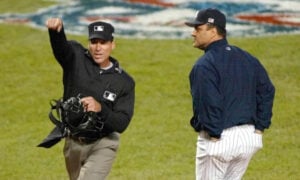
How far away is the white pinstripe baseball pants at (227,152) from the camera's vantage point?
24.9 feet

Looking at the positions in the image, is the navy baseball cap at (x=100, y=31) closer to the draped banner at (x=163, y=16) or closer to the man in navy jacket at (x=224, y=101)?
the man in navy jacket at (x=224, y=101)

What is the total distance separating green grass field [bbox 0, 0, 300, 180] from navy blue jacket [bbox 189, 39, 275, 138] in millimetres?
3917

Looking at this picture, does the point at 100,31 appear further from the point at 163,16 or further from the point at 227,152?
the point at 163,16

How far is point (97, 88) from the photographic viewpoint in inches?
318

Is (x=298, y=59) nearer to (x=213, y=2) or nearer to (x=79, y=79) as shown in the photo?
(x=213, y=2)

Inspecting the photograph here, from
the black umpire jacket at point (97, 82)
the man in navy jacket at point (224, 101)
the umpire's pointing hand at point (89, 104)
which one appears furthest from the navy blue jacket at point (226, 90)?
the umpire's pointing hand at point (89, 104)

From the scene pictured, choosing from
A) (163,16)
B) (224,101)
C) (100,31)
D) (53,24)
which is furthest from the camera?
(163,16)

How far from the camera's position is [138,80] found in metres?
17.1

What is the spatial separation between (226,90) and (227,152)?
483 mm

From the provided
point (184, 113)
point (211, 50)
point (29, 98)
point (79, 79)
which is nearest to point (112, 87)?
point (79, 79)

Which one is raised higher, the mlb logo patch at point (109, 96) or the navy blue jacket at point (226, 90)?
the navy blue jacket at point (226, 90)

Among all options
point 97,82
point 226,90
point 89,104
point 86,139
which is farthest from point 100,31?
point 226,90

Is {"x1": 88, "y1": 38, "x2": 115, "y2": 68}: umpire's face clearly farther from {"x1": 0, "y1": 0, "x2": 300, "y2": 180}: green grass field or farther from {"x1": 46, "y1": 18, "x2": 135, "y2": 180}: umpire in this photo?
{"x1": 0, "y1": 0, "x2": 300, "y2": 180}: green grass field

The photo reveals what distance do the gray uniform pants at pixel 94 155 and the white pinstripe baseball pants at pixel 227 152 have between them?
86cm
